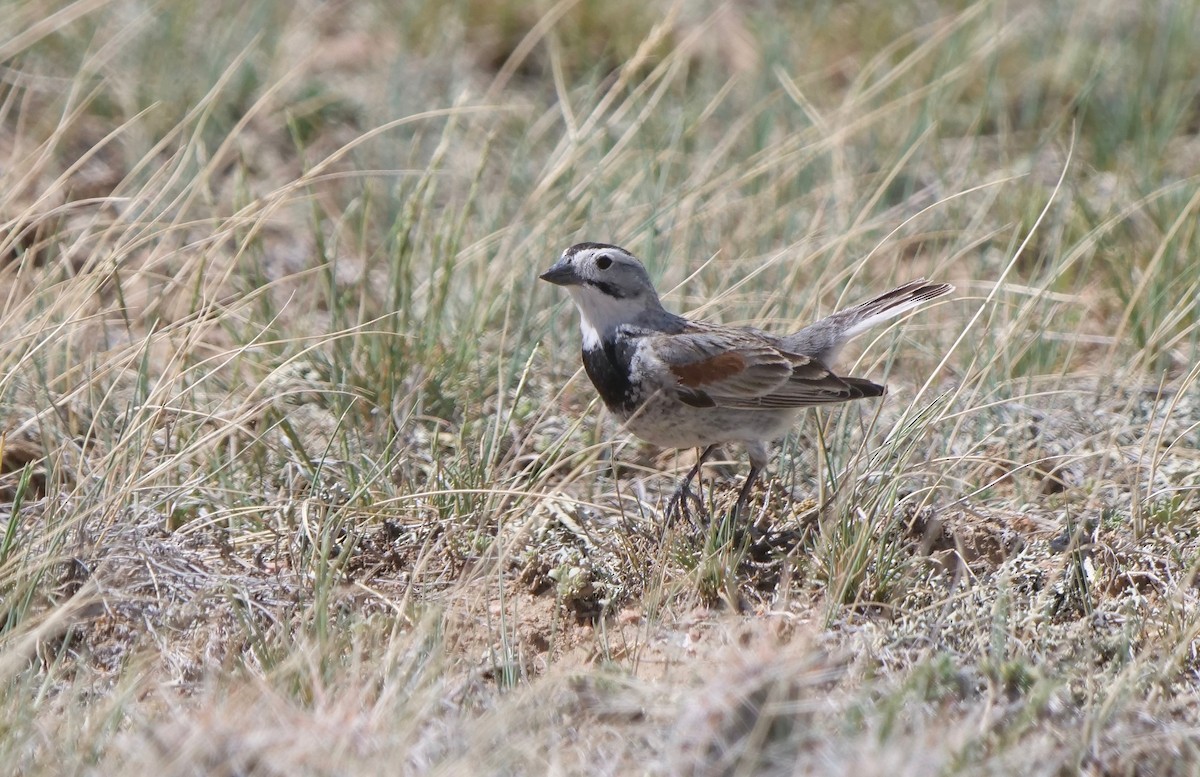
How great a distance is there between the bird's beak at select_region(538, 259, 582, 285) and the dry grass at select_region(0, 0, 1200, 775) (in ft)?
1.28

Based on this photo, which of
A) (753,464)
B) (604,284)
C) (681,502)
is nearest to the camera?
(681,502)

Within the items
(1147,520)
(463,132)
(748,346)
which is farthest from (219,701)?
(463,132)

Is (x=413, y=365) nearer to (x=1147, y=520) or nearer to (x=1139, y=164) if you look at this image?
(x=1147, y=520)

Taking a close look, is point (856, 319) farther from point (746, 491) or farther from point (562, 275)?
point (562, 275)

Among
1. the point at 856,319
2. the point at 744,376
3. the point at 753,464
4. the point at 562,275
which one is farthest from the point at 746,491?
the point at 562,275

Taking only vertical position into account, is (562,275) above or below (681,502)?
above

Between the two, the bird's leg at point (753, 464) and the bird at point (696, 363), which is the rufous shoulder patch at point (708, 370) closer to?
the bird at point (696, 363)

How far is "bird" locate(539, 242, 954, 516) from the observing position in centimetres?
447

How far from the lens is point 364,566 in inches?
169

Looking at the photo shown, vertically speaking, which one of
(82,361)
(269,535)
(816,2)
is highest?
(816,2)

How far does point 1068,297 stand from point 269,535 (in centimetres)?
287

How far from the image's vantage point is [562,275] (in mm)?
4609

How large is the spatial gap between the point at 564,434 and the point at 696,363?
48 cm

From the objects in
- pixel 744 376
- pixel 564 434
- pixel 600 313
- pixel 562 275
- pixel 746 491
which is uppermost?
pixel 562 275
